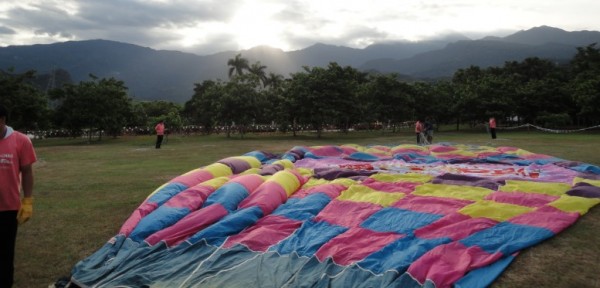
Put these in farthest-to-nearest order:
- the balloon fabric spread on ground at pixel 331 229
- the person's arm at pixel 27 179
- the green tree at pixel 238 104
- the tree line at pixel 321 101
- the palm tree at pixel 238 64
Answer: the palm tree at pixel 238 64 < the green tree at pixel 238 104 < the tree line at pixel 321 101 < the balloon fabric spread on ground at pixel 331 229 < the person's arm at pixel 27 179

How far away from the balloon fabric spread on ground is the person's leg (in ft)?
2.40

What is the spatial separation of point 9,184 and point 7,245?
638 mm

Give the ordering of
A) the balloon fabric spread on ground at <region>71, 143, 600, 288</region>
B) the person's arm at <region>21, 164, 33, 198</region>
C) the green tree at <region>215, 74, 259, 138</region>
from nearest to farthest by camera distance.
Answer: the person's arm at <region>21, 164, 33, 198</region> < the balloon fabric spread on ground at <region>71, 143, 600, 288</region> < the green tree at <region>215, 74, 259, 138</region>

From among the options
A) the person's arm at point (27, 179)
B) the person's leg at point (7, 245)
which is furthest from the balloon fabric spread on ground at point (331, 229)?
the person's arm at point (27, 179)

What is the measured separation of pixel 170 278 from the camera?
4.90 metres

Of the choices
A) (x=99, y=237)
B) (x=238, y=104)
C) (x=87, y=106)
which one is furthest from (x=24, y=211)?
(x=87, y=106)

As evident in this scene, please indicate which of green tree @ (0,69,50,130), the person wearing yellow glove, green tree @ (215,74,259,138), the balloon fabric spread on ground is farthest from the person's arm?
green tree @ (0,69,50,130)

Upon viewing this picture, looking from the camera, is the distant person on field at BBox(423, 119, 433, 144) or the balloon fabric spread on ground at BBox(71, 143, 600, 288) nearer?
the balloon fabric spread on ground at BBox(71, 143, 600, 288)

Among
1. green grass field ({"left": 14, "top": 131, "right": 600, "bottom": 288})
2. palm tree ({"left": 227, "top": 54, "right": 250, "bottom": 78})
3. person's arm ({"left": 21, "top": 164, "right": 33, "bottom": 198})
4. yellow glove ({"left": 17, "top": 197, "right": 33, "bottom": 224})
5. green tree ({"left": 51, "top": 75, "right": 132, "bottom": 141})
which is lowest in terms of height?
green grass field ({"left": 14, "top": 131, "right": 600, "bottom": 288})

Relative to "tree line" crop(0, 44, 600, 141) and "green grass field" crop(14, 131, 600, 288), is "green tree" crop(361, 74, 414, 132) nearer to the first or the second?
"tree line" crop(0, 44, 600, 141)

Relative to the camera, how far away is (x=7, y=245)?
4.42 m

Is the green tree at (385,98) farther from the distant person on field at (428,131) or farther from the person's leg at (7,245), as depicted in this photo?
the person's leg at (7,245)

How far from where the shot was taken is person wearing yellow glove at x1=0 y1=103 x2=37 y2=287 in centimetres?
440

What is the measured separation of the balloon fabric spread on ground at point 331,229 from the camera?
482cm
